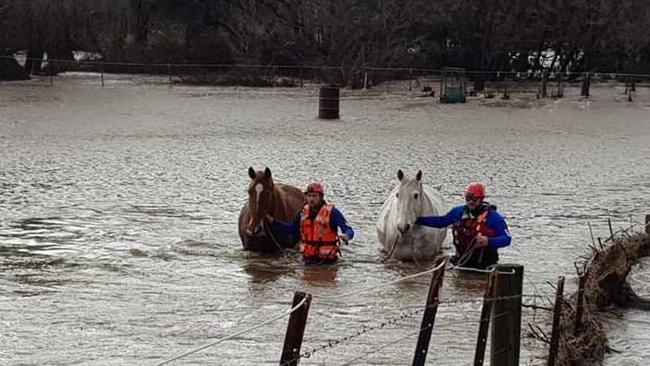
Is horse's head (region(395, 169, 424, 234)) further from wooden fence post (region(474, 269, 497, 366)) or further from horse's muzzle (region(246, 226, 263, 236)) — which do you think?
wooden fence post (region(474, 269, 497, 366))

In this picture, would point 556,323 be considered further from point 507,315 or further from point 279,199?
point 279,199

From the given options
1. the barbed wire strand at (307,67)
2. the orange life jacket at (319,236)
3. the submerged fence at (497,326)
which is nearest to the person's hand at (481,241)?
the orange life jacket at (319,236)

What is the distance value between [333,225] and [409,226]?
91 centimetres

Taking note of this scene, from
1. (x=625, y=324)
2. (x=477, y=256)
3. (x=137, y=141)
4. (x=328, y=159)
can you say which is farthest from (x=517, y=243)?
(x=137, y=141)

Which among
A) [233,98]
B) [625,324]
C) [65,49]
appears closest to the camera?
[625,324]

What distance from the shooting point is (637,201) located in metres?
18.6

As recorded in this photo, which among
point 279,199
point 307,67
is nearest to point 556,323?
point 279,199

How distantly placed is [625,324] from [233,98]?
3982cm

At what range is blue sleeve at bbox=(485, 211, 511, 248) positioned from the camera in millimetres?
11719

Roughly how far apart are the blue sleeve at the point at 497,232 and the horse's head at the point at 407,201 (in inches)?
41.5

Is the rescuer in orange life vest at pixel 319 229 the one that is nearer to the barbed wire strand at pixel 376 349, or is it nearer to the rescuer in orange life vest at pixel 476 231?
the rescuer in orange life vest at pixel 476 231

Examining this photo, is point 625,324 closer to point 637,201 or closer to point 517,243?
point 517,243

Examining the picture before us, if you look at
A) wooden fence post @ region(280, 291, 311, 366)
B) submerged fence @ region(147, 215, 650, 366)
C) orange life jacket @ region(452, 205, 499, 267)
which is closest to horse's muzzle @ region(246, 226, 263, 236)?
orange life jacket @ region(452, 205, 499, 267)

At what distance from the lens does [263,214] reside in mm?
13164
